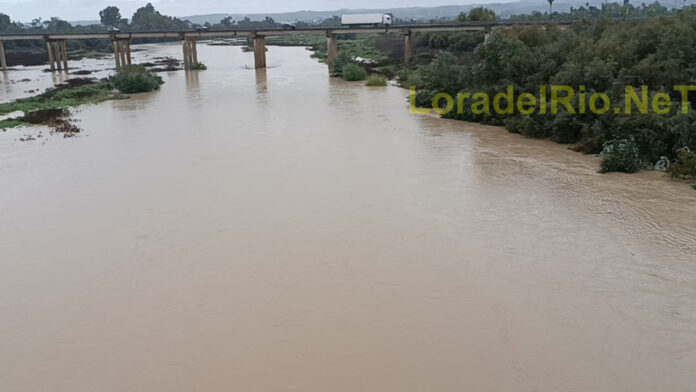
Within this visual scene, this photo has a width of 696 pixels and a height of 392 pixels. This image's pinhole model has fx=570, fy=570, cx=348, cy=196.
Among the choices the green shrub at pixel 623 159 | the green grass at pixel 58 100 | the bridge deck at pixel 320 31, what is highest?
the bridge deck at pixel 320 31

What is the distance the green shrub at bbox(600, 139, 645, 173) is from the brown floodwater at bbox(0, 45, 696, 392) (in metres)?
0.41

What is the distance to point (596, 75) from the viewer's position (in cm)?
1819

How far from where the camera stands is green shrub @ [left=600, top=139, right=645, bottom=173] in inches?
574

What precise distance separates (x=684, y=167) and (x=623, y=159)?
1.42 m

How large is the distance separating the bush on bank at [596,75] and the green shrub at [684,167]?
3.31ft

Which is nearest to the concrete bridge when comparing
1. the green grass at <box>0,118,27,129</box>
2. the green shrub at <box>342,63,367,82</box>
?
the green shrub at <box>342,63,367,82</box>

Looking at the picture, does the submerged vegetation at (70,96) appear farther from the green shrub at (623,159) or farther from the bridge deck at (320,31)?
the green shrub at (623,159)

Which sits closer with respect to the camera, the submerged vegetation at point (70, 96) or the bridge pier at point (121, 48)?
the submerged vegetation at point (70, 96)

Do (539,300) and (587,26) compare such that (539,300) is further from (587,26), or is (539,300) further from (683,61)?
(587,26)

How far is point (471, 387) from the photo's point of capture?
6574mm

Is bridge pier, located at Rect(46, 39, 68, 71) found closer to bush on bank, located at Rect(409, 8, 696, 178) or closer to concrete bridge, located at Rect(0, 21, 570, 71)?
concrete bridge, located at Rect(0, 21, 570, 71)

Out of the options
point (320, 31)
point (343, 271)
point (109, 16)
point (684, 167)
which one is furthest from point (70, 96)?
point (109, 16)

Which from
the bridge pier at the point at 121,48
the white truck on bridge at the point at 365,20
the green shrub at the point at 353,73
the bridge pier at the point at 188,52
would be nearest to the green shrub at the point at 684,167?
the green shrub at the point at 353,73

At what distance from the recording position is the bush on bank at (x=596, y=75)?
15.4 m
